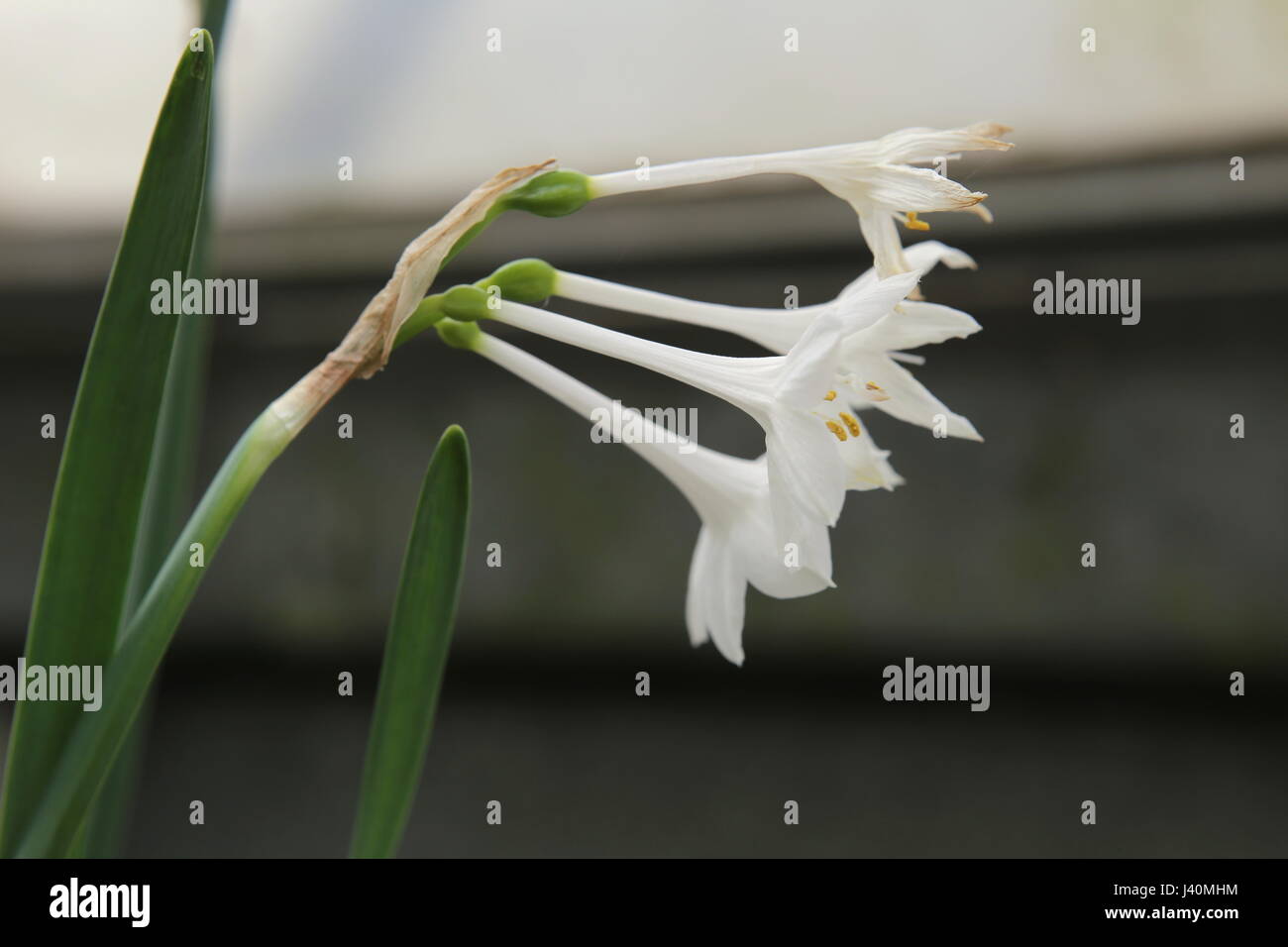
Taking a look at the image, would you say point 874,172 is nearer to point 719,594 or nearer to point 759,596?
point 719,594

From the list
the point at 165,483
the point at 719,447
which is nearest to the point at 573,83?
the point at 719,447

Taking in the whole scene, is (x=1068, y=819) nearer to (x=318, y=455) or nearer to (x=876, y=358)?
(x=876, y=358)

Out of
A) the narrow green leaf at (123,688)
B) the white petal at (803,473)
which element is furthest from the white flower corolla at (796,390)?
the narrow green leaf at (123,688)

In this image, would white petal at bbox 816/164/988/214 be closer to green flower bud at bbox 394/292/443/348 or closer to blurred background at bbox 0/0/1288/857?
green flower bud at bbox 394/292/443/348

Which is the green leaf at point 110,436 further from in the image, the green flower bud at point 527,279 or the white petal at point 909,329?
the white petal at point 909,329

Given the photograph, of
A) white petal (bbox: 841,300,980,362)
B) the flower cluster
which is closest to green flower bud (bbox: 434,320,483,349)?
the flower cluster
